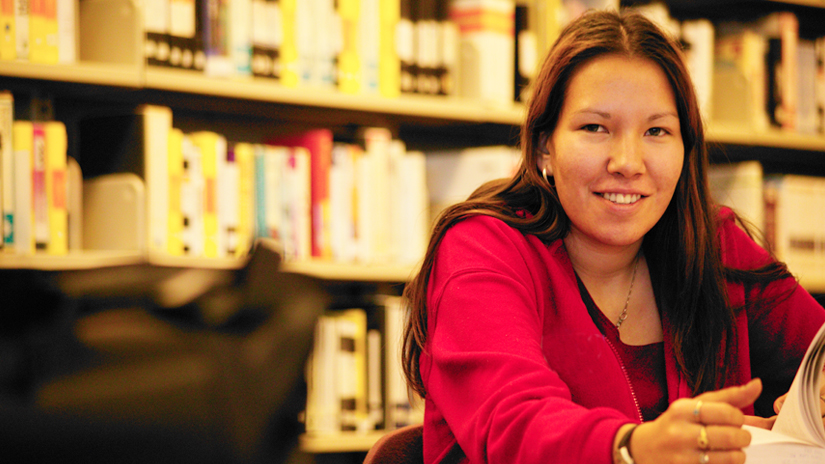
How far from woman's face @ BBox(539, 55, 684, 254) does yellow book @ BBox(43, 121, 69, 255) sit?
107 centimetres

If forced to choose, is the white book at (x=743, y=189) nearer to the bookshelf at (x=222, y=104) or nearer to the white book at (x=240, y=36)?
the bookshelf at (x=222, y=104)

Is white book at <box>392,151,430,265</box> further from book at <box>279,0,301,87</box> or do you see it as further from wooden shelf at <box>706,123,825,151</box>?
wooden shelf at <box>706,123,825,151</box>

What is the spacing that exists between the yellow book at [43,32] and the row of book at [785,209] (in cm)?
182

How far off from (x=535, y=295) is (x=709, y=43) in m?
1.65

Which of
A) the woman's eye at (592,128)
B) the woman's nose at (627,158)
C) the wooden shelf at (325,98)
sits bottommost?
the woman's nose at (627,158)

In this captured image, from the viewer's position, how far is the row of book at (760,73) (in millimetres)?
2230

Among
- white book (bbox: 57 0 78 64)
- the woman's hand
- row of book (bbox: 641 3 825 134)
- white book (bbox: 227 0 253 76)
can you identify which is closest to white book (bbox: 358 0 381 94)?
white book (bbox: 227 0 253 76)

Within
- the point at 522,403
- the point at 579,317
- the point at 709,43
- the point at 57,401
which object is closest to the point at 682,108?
the point at 579,317

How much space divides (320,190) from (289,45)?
0.35 meters

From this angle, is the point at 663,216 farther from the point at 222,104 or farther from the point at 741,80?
the point at 741,80

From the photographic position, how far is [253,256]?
142 centimetres

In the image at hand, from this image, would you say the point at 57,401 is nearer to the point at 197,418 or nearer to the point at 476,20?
the point at 197,418

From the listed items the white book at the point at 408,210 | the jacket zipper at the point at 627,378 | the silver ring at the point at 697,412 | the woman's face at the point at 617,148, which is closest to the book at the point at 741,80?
the white book at the point at 408,210

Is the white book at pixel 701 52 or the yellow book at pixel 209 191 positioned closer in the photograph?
the yellow book at pixel 209 191
